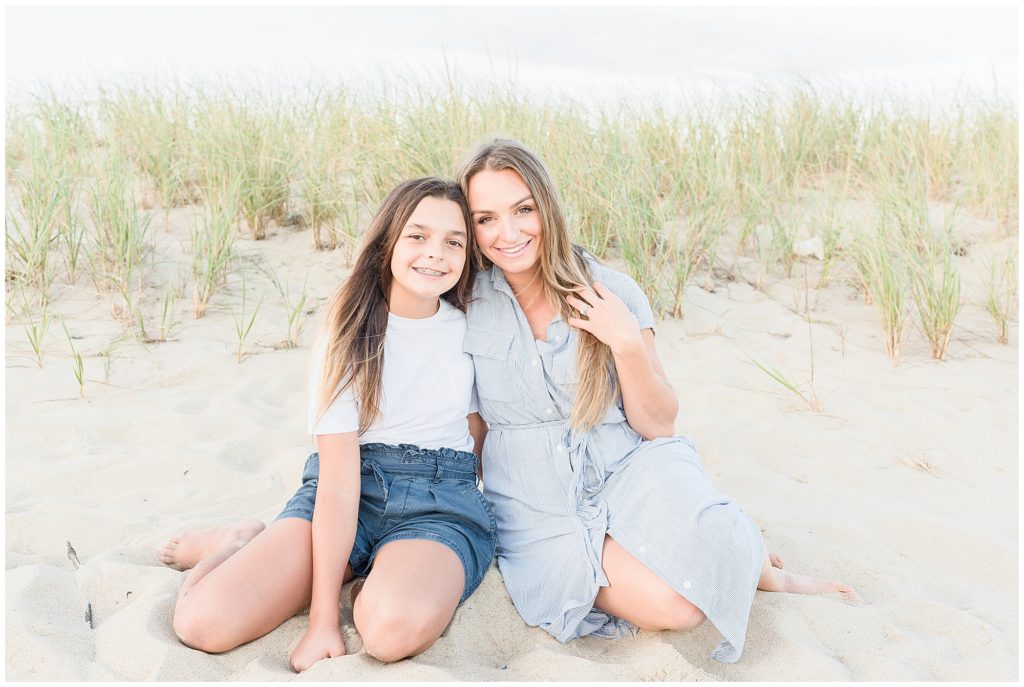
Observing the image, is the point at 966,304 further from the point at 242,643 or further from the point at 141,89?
the point at 141,89

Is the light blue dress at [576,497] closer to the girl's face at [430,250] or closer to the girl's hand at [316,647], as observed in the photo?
the girl's face at [430,250]

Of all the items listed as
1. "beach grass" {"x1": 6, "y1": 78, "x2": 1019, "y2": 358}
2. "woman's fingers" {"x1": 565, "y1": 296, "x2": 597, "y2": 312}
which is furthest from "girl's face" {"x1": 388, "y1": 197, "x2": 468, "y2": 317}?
"beach grass" {"x1": 6, "y1": 78, "x2": 1019, "y2": 358}

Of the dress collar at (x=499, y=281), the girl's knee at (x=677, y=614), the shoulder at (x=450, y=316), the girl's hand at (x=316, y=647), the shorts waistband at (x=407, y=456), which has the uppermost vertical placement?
the dress collar at (x=499, y=281)

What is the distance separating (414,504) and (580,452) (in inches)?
19.6

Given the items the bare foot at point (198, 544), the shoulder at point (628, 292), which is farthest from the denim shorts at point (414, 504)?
the shoulder at point (628, 292)

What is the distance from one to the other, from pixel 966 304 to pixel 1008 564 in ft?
9.49

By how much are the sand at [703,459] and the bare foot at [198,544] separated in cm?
8

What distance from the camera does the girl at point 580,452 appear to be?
92.8 inches

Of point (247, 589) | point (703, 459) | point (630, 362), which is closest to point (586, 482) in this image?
point (630, 362)

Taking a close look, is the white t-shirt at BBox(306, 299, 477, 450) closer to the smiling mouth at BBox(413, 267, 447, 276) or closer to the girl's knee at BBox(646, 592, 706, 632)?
the smiling mouth at BBox(413, 267, 447, 276)

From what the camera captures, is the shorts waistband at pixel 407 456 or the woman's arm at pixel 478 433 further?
the woman's arm at pixel 478 433

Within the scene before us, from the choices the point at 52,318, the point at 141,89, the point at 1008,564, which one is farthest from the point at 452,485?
the point at 141,89

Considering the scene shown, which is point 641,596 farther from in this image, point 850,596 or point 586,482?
point 850,596

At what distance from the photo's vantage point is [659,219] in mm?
5180
